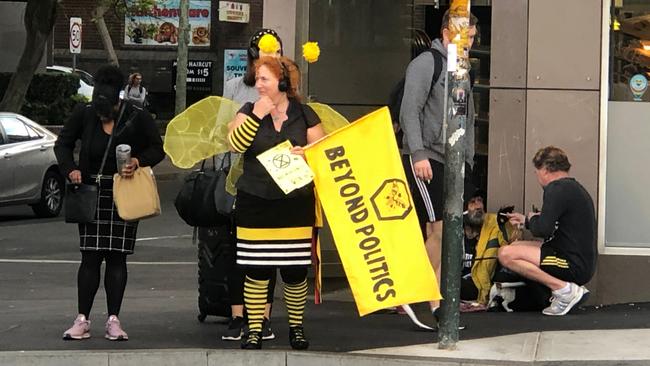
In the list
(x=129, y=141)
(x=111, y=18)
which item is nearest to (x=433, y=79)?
(x=129, y=141)

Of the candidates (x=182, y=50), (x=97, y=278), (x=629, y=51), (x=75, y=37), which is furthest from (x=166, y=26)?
(x=97, y=278)

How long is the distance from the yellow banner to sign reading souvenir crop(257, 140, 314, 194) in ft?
0.37

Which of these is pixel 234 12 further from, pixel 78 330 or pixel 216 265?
pixel 78 330

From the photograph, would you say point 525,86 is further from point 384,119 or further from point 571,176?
point 384,119

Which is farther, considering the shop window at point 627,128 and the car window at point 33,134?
the car window at point 33,134

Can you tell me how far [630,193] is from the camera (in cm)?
893

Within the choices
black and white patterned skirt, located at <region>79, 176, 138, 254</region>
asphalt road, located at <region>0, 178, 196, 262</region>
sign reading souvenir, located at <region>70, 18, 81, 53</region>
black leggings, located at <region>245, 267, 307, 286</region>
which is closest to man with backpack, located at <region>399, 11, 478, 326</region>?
black leggings, located at <region>245, 267, 307, 286</region>

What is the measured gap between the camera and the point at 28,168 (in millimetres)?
16219

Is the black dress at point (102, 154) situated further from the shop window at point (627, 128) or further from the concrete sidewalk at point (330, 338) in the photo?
the shop window at point (627, 128)

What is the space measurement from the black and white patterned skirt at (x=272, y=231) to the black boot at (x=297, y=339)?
452mm

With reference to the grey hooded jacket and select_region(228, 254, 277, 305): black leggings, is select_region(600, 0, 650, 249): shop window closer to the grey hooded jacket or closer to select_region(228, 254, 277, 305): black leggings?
the grey hooded jacket

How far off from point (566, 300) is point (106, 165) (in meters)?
3.39

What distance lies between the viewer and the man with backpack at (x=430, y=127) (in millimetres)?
7586

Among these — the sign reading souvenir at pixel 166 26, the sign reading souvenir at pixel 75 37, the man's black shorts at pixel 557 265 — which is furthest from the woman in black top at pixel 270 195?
the sign reading souvenir at pixel 166 26
